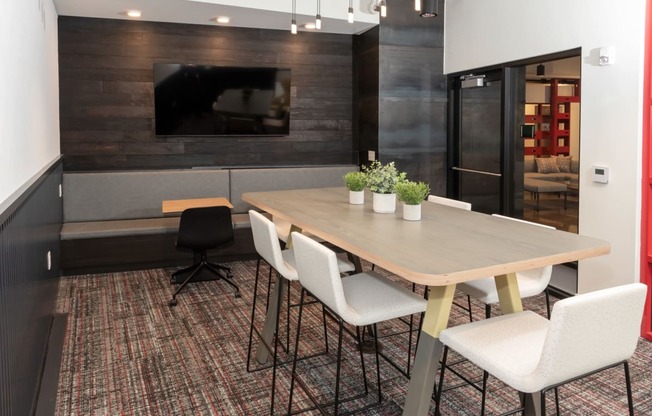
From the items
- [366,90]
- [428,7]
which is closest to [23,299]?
[428,7]

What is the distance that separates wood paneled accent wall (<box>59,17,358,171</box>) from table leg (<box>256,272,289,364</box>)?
130 inches

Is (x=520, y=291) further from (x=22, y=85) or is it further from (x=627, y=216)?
(x=22, y=85)

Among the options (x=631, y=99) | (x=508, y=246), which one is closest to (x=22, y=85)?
(x=508, y=246)

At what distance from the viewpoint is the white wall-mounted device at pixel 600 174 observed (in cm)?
396

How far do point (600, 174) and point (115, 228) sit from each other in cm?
435

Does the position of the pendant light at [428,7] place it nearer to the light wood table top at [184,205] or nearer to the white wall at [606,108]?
Answer: the white wall at [606,108]

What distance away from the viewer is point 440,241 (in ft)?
7.51

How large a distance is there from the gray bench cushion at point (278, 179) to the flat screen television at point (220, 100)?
18.8 inches

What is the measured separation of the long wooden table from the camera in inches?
74.9

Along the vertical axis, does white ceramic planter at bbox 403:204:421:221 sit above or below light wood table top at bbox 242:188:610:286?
above

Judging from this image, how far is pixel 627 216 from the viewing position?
3812 mm

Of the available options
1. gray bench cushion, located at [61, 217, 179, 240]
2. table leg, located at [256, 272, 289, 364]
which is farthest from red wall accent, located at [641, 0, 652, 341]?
gray bench cushion, located at [61, 217, 179, 240]

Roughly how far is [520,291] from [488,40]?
3447 millimetres

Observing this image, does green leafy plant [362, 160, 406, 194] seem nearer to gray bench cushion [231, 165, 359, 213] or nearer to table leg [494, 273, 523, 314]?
table leg [494, 273, 523, 314]
